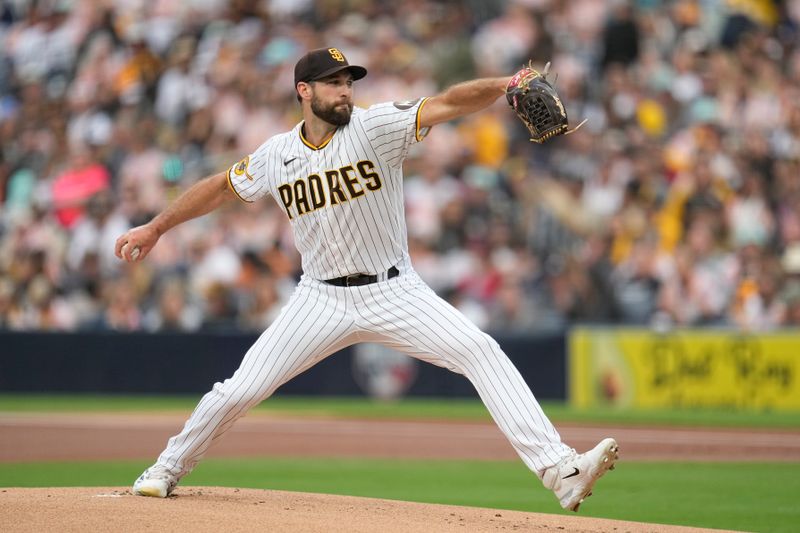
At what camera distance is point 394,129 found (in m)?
6.20

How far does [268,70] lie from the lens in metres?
18.5

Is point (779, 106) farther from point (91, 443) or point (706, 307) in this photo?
point (91, 443)

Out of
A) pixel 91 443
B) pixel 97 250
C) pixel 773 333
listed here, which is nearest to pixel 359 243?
pixel 91 443

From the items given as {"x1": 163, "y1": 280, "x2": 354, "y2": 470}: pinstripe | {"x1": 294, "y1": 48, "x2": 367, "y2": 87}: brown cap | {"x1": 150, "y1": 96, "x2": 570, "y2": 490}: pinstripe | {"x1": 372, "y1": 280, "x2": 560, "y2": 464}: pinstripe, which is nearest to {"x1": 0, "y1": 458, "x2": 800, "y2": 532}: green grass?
{"x1": 372, "y1": 280, "x2": 560, "y2": 464}: pinstripe

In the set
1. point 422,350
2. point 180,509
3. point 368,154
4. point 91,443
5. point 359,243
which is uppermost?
point 368,154

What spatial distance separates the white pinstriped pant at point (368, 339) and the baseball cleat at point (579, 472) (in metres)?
0.15

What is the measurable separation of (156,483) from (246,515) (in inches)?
28.6

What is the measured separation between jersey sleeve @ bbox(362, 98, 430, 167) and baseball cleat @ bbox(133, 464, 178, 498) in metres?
1.96

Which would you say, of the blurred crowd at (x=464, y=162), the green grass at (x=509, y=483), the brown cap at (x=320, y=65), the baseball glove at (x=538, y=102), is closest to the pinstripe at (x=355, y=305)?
the brown cap at (x=320, y=65)

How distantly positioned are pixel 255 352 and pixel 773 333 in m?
9.63

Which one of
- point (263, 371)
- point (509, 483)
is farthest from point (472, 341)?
point (509, 483)

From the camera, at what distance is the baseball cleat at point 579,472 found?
5848mm

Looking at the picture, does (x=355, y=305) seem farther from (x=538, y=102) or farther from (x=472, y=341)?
(x=538, y=102)

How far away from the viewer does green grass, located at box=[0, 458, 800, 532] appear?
7543 millimetres
